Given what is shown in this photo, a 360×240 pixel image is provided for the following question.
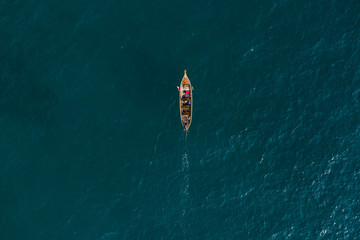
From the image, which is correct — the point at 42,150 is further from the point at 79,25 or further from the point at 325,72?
the point at 325,72

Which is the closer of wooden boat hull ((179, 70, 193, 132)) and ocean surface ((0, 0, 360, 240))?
ocean surface ((0, 0, 360, 240))

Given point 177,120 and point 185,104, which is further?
point 177,120

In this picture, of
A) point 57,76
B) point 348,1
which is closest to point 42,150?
point 57,76

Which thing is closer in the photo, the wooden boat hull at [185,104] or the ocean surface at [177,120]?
the ocean surface at [177,120]

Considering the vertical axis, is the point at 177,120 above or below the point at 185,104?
below
